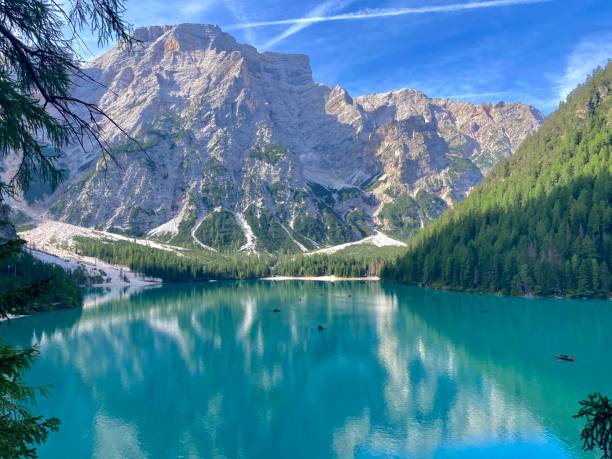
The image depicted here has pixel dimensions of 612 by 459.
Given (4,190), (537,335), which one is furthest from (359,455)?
(537,335)

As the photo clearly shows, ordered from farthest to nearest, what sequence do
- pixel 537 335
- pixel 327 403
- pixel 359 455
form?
pixel 537 335
pixel 327 403
pixel 359 455

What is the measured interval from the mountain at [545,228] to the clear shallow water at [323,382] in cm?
2606

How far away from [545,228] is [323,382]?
119523mm

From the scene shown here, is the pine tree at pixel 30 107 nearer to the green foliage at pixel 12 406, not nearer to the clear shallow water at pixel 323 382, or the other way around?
the green foliage at pixel 12 406

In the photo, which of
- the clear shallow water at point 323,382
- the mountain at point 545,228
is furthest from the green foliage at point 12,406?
the mountain at point 545,228

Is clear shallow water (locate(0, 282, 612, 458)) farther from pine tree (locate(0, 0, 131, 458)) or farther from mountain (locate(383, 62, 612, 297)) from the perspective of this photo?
pine tree (locate(0, 0, 131, 458))

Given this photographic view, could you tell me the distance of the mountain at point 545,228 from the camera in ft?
438

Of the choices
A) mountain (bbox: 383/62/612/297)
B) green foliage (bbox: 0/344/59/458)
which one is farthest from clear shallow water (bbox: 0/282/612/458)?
green foliage (bbox: 0/344/59/458)

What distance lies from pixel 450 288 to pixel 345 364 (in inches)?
4385

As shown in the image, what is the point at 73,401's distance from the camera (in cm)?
4900

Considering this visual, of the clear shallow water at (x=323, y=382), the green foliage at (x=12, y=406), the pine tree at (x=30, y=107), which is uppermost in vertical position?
the pine tree at (x=30, y=107)

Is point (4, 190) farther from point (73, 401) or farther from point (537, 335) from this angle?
point (537, 335)

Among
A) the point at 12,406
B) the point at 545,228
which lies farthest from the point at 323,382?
the point at 545,228

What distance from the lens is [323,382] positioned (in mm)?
55531
